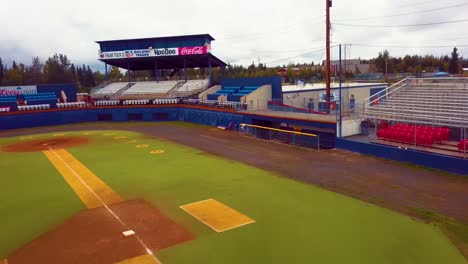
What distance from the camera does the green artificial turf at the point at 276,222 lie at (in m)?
10.2

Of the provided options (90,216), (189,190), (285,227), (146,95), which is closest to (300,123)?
(189,190)

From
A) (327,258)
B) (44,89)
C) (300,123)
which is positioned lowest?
(327,258)

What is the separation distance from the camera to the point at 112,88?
200 feet

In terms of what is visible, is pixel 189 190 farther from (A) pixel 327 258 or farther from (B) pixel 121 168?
(A) pixel 327 258

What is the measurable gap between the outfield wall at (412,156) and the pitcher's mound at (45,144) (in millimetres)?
24744

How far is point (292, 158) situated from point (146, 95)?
39.0 m

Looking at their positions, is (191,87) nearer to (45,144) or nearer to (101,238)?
(45,144)

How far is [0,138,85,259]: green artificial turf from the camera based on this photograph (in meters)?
12.6

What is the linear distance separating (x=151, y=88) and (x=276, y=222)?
49.5m

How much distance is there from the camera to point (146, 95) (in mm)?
56344

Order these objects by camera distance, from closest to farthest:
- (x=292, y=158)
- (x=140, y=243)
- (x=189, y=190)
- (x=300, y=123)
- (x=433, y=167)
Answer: (x=140, y=243), (x=189, y=190), (x=433, y=167), (x=292, y=158), (x=300, y=123)

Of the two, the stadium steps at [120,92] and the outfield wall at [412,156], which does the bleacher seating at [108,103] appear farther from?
the outfield wall at [412,156]

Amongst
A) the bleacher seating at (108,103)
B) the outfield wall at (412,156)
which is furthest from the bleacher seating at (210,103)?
the outfield wall at (412,156)

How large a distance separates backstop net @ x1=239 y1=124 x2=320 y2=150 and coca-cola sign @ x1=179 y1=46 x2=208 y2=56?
21.1 meters
